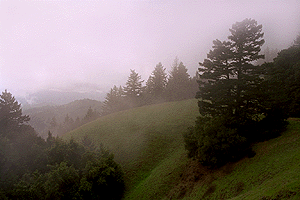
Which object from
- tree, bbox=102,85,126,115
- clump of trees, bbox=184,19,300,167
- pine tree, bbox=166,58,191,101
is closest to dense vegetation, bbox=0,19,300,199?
clump of trees, bbox=184,19,300,167

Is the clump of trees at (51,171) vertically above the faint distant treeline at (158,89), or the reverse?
the faint distant treeline at (158,89)

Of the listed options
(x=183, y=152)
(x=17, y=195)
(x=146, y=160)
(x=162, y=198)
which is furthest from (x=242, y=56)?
(x=17, y=195)

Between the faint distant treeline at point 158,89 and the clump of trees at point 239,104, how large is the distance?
115 ft

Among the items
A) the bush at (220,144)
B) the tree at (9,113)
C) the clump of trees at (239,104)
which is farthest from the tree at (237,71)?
the tree at (9,113)

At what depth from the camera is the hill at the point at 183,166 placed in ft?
30.6

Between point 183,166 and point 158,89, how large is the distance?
39.9m

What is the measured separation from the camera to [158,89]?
56344mm

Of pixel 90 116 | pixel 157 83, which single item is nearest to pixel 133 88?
pixel 157 83

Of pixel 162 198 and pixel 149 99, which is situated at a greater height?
pixel 149 99

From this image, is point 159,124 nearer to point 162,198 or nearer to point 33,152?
point 162,198

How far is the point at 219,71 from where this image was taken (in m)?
16.0

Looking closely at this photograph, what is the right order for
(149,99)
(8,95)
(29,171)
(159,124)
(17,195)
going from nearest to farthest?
(17,195)
(29,171)
(8,95)
(159,124)
(149,99)

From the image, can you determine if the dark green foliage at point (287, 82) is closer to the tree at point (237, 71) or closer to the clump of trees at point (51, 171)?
the tree at point (237, 71)

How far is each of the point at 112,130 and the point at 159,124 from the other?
9891 mm
